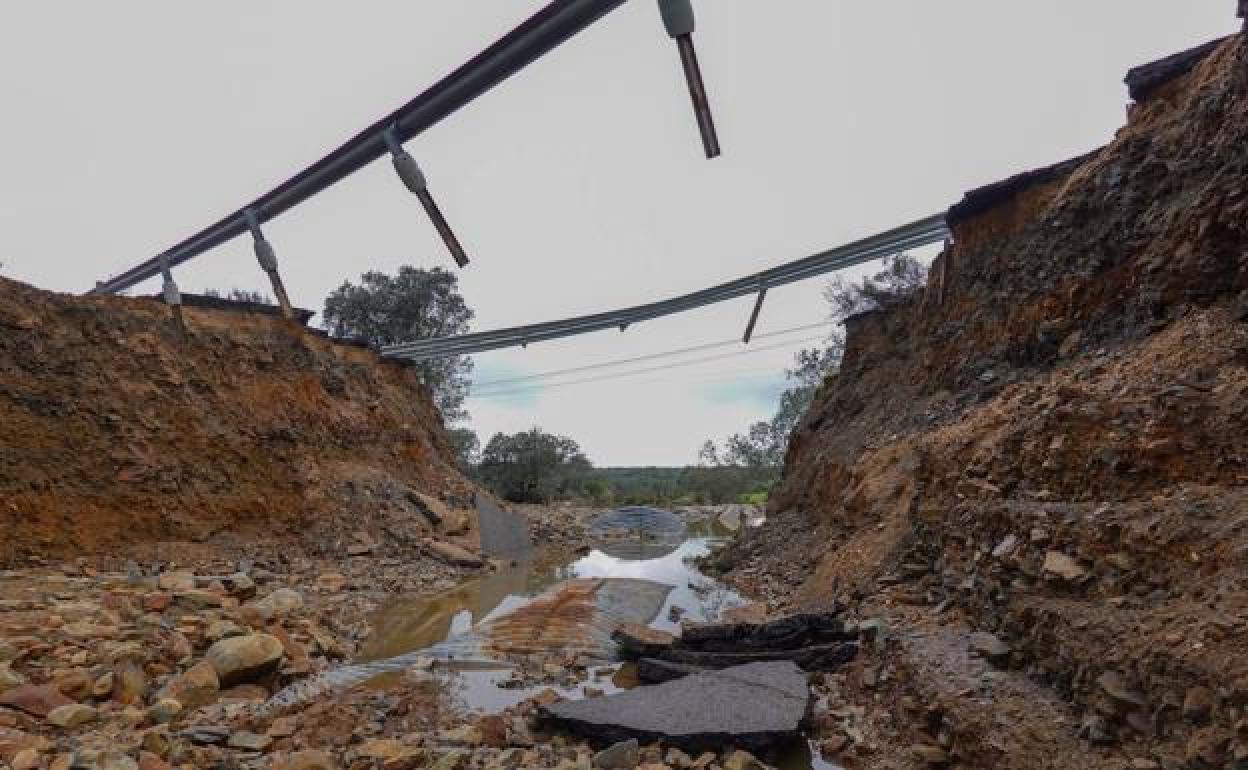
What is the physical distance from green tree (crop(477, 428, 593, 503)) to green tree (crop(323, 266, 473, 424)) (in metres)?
5.44

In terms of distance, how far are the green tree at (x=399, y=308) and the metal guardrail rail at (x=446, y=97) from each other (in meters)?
24.0

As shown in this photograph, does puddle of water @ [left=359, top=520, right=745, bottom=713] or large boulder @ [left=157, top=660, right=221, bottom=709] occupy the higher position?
large boulder @ [left=157, top=660, right=221, bottom=709]

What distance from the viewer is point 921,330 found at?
11.3 m

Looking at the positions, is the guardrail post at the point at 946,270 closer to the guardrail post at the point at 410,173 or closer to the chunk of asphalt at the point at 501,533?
the guardrail post at the point at 410,173

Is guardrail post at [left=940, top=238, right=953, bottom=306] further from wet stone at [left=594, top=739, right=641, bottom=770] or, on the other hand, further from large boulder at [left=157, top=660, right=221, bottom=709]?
large boulder at [left=157, top=660, right=221, bottom=709]

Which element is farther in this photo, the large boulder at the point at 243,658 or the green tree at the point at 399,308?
the green tree at the point at 399,308

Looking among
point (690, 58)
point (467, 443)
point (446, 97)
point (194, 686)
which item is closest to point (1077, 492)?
point (690, 58)

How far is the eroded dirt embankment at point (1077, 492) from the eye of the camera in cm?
295

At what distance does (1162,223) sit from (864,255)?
5.14 metres

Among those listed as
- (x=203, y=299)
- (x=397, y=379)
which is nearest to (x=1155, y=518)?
(x=203, y=299)

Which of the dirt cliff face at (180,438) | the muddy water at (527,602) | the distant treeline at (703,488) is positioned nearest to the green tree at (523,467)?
the distant treeline at (703,488)

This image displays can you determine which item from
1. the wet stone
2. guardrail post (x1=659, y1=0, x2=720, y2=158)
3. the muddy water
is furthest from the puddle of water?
guardrail post (x1=659, y1=0, x2=720, y2=158)

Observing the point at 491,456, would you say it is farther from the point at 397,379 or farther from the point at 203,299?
the point at 203,299

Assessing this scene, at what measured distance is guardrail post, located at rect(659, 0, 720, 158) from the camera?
5.64ft
